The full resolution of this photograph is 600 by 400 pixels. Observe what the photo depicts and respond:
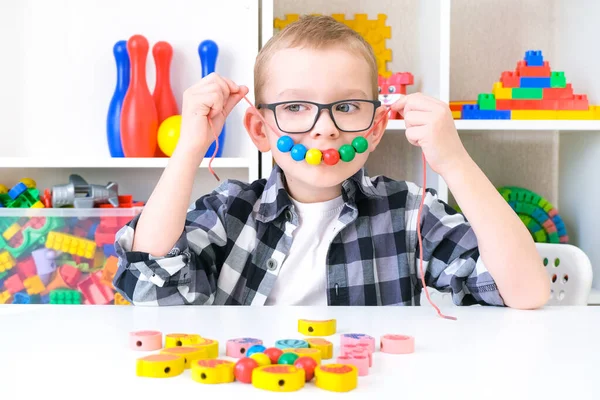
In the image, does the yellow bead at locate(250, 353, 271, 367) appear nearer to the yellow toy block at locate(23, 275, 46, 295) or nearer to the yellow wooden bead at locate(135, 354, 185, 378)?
the yellow wooden bead at locate(135, 354, 185, 378)

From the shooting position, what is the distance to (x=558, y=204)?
6.64ft

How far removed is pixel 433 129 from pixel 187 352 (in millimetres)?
491

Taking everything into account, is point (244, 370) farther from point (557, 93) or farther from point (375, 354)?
point (557, 93)

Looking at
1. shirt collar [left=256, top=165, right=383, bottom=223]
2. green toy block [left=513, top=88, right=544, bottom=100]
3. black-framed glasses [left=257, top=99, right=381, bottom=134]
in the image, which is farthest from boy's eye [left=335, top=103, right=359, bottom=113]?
green toy block [left=513, top=88, right=544, bottom=100]

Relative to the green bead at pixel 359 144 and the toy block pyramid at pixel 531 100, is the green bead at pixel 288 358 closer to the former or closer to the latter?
the green bead at pixel 359 144

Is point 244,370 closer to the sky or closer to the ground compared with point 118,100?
closer to the ground

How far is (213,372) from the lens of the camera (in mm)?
512

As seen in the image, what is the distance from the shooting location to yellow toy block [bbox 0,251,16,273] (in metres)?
1.61

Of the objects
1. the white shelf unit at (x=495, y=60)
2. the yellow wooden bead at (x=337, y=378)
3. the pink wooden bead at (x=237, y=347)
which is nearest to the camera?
the yellow wooden bead at (x=337, y=378)

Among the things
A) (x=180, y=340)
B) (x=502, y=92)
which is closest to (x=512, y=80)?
(x=502, y=92)

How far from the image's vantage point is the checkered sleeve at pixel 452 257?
3.15ft

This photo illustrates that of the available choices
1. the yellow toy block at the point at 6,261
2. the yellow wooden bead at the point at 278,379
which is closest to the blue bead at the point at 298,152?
the yellow wooden bead at the point at 278,379

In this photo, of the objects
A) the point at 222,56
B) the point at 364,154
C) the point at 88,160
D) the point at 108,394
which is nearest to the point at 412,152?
the point at 222,56

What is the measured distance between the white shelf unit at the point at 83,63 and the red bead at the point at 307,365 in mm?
1283
